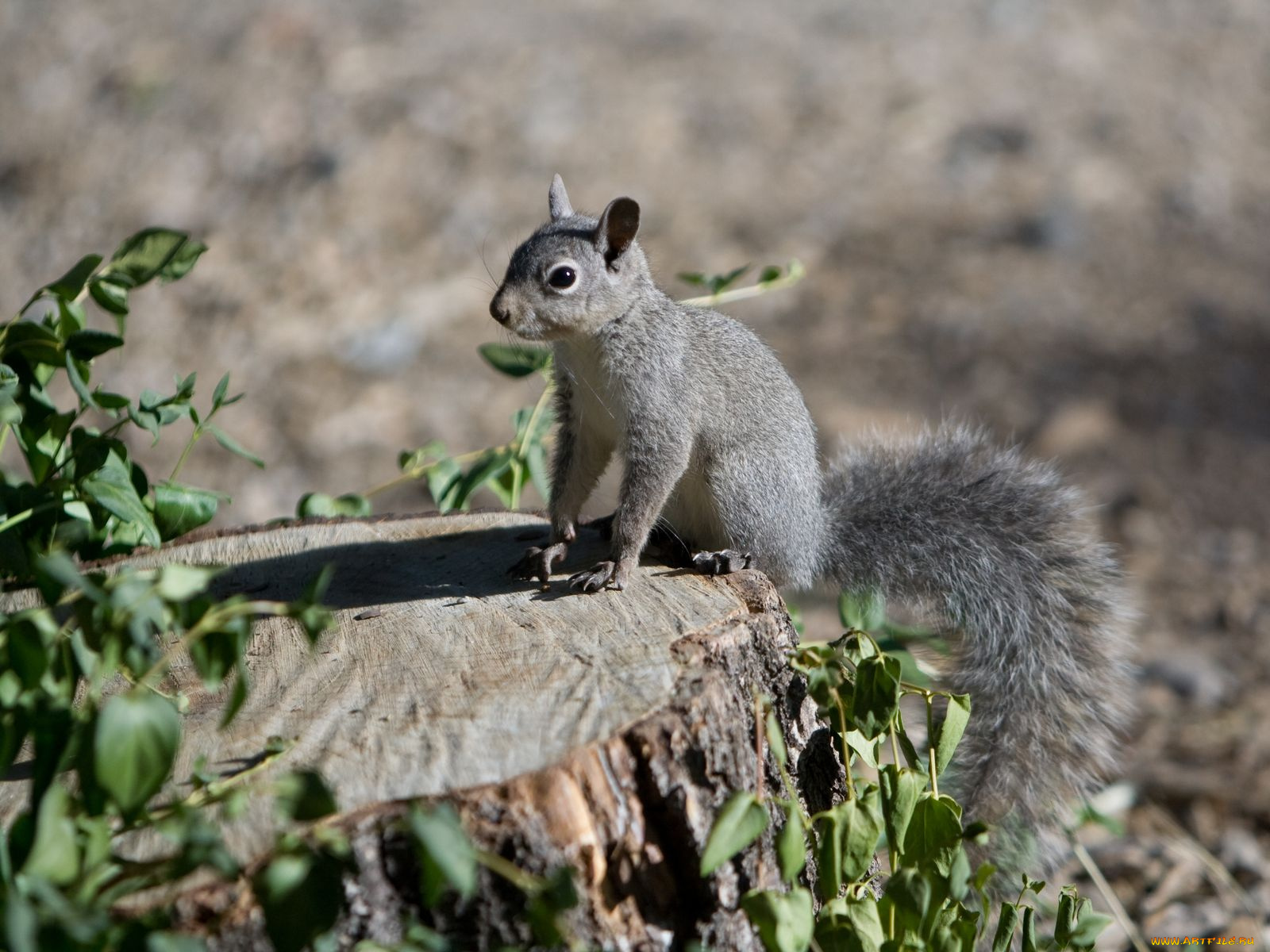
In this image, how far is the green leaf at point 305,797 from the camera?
1.14 meters

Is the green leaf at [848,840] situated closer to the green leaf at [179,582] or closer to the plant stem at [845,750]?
the plant stem at [845,750]

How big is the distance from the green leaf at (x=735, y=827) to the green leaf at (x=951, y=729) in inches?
16.4

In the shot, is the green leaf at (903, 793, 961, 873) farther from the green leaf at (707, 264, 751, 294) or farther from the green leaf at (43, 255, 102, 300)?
the green leaf at (43, 255, 102, 300)

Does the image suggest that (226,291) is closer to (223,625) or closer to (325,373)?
(325,373)

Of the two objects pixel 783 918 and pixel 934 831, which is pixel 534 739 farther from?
pixel 934 831

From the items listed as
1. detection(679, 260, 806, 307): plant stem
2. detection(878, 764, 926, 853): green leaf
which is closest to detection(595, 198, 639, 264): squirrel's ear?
detection(679, 260, 806, 307): plant stem

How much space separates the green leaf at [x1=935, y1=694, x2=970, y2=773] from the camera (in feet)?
5.61

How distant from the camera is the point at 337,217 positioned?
595 cm

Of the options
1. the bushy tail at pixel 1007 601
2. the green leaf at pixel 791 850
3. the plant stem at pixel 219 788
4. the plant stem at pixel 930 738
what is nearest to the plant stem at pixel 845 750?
the plant stem at pixel 930 738

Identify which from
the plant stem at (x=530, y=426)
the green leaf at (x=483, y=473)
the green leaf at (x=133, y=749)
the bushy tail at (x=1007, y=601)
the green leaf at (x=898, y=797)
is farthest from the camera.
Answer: the plant stem at (x=530, y=426)

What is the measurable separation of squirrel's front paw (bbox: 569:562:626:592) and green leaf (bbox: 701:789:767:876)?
0.76 meters

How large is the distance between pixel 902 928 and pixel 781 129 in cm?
550

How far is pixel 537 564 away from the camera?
7.47 feet

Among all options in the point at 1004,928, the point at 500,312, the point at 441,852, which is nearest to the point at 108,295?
the point at 500,312
